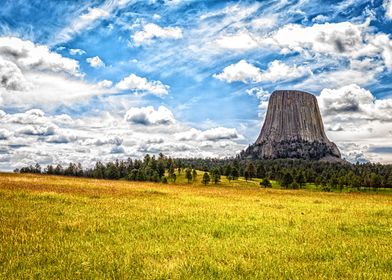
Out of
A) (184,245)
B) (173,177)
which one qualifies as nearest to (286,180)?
(173,177)

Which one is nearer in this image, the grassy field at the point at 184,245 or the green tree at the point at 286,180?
the grassy field at the point at 184,245

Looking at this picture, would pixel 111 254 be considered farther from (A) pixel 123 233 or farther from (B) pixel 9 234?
(B) pixel 9 234

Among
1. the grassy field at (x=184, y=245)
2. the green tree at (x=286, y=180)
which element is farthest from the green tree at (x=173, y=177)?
the grassy field at (x=184, y=245)

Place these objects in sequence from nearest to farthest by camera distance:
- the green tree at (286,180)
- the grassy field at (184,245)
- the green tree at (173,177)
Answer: the grassy field at (184,245)
the green tree at (286,180)
the green tree at (173,177)

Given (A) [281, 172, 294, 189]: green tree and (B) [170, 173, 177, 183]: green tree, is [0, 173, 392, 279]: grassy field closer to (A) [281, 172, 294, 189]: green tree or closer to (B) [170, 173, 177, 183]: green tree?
(A) [281, 172, 294, 189]: green tree

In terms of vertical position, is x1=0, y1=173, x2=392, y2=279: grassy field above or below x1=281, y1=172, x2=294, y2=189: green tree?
above

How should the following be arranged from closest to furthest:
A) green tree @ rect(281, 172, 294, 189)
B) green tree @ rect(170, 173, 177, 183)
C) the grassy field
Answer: the grassy field, green tree @ rect(281, 172, 294, 189), green tree @ rect(170, 173, 177, 183)

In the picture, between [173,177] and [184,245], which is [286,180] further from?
[184,245]

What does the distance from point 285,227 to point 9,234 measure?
39.2ft

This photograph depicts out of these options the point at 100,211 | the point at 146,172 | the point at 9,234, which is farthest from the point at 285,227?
the point at 146,172

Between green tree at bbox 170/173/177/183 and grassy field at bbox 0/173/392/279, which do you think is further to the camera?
green tree at bbox 170/173/177/183

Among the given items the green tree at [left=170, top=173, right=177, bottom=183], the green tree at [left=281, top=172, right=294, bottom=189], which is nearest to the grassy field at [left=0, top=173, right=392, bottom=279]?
the green tree at [left=281, top=172, right=294, bottom=189]

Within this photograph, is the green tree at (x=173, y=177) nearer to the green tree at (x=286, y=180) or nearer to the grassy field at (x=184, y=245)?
the green tree at (x=286, y=180)

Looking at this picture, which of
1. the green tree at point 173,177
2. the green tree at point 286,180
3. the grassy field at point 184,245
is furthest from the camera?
the green tree at point 173,177
